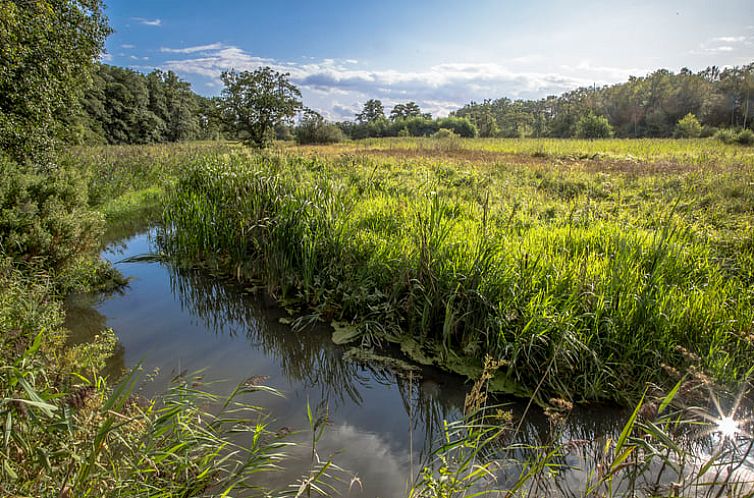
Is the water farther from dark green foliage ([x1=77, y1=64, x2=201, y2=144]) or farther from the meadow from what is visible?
A: dark green foliage ([x1=77, y1=64, x2=201, y2=144])

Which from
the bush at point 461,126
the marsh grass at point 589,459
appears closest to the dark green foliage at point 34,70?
the marsh grass at point 589,459

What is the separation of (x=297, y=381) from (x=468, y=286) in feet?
6.03

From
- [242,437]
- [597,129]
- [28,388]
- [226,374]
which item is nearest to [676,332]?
[242,437]

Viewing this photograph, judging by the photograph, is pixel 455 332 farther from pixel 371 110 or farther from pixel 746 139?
pixel 371 110

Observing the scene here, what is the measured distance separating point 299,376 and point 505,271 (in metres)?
2.19

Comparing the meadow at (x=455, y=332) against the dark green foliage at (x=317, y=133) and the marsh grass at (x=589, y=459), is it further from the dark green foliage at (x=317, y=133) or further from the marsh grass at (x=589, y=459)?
the dark green foliage at (x=317, y=133)

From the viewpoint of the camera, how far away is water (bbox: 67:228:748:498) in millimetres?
2773

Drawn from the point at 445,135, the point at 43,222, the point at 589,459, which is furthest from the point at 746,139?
the point at 43,222

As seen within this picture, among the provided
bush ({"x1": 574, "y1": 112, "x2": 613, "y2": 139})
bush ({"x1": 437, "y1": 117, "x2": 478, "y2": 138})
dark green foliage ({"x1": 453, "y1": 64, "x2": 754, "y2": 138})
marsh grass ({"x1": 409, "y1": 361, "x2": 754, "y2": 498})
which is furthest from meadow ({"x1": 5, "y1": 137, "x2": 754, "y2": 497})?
bush ({"x1": 437, "y1": 117, "x2": 478, "y2": 138})

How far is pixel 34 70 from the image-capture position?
24.4 ft

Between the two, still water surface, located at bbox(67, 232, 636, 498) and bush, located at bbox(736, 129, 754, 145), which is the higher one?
bush, located at bbox(736, 129, 754, 145)

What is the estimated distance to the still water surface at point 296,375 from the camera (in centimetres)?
280

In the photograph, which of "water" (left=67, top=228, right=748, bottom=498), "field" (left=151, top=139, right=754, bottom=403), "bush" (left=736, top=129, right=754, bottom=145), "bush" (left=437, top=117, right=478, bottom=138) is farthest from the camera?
"bush" (left=437, top=117, right=478, bottom=138)

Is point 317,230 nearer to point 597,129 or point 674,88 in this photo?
point 597,129
